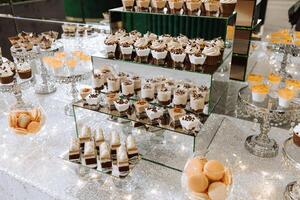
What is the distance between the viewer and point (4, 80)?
6.34 ft

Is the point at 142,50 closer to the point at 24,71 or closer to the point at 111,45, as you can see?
the point at 111,45

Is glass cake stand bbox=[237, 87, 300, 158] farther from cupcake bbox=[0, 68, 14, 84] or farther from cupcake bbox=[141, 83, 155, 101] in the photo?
cupcake bbox=[0, 68, 14, 84]

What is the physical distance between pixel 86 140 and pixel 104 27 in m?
1.92

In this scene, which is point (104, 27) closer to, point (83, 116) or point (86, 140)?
point (83, 116)

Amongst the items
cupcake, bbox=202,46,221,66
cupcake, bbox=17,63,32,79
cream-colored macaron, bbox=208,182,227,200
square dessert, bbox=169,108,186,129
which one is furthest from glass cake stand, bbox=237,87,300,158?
cupcake, bbox=17,63,32,79

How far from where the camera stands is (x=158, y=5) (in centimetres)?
171

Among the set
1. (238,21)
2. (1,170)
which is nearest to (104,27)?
(238,21)

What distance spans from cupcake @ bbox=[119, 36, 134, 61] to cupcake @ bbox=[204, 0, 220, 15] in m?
0.49

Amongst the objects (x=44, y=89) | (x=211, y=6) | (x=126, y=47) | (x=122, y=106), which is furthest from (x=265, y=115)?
(x=44, y=89)

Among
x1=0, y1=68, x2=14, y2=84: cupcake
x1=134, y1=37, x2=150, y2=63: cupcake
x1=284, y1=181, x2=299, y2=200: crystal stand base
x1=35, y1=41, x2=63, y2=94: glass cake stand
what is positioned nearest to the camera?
x1=284, y1=181, x2=299, y2=200: crystal stand base

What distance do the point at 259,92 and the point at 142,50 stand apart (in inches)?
27.7

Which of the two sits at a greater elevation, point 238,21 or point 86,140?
point 238,21

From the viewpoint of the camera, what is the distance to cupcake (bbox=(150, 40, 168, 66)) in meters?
1.65

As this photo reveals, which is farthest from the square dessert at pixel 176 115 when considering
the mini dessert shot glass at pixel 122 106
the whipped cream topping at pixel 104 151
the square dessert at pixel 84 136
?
the square dessert at pixel 84 136
